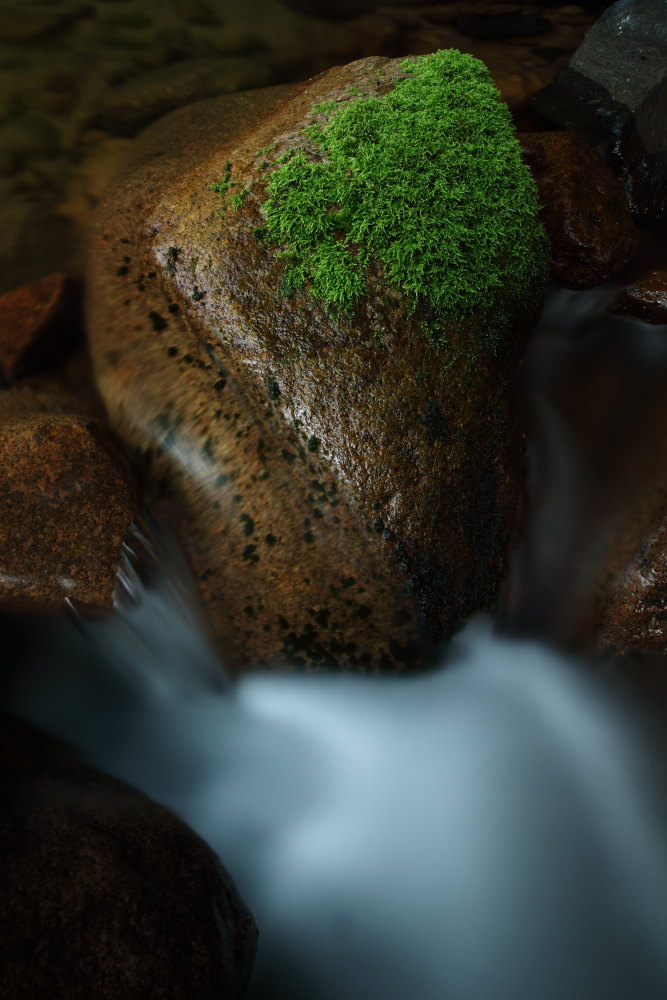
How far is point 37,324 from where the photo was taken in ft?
12.9

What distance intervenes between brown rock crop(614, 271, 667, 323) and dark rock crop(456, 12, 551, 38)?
12.4 ft

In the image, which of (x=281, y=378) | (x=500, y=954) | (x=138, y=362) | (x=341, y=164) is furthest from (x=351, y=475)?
(x=500, y=954)

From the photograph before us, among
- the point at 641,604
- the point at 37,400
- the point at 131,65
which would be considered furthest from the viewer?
the point at 131,65

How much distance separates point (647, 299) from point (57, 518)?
136 inches

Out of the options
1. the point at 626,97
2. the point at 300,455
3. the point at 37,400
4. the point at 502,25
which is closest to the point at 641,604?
the point at 300,455

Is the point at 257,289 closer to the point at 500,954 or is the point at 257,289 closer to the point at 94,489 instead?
the point at 94,489

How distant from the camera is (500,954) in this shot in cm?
281

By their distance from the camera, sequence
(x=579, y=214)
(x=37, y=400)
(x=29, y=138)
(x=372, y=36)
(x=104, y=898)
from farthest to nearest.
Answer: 1. (x=372, y=36)
2. (x=29, y=138)
3. (x=579, y=214)
4. (x=37, y=400)
5. (x=104, y=898)

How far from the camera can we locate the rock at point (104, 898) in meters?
2.02

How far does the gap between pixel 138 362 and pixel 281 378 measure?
81 centimetres

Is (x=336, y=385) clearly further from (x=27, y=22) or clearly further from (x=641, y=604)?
(x=27, y=22)

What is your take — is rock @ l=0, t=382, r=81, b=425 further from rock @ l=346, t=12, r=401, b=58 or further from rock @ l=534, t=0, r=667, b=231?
rock @ l=346, t=12, r=401, b=58

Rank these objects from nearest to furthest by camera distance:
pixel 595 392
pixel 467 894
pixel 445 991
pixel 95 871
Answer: pixel 95 871, pixel 445 991, pixel 467 894, pixel 595 392

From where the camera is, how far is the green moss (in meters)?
3.13
